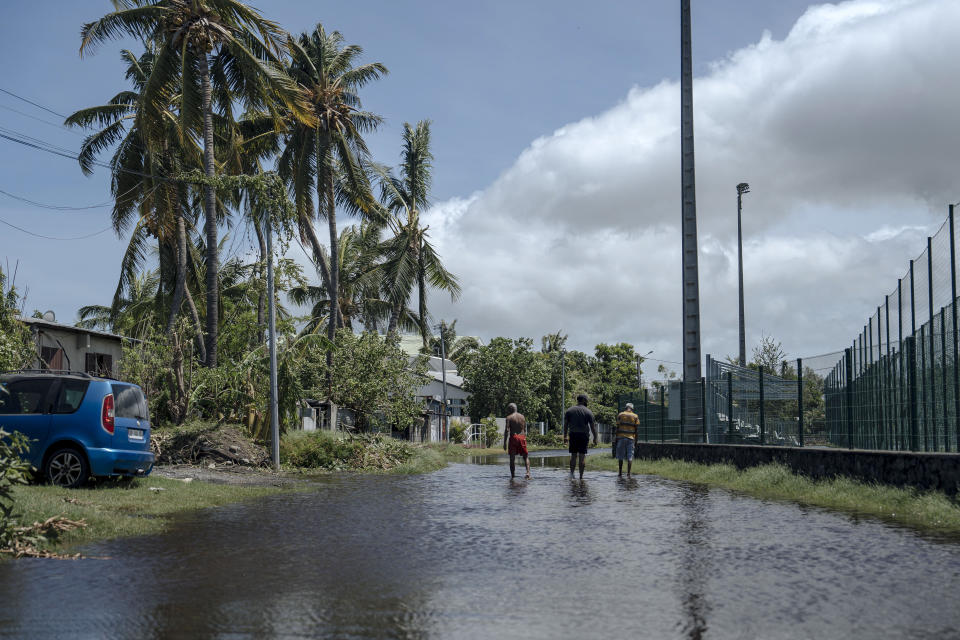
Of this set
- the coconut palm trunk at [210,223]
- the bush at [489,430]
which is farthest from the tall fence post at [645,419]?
the bush at [489,430]

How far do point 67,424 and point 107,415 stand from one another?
52cm

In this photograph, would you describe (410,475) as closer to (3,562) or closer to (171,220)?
(171,220)

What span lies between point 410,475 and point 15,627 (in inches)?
663

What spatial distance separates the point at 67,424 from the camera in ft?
41.6

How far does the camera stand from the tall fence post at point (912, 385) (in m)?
12.8

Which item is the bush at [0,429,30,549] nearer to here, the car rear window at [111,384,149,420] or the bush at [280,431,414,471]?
the car rear window at [111,384,149,420]

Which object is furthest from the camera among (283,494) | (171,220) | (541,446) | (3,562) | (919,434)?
(541,446)

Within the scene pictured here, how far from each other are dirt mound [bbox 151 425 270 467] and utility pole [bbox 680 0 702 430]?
1015 cm

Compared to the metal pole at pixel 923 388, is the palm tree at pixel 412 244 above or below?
above

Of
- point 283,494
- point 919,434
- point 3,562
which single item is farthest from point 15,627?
point 919,434

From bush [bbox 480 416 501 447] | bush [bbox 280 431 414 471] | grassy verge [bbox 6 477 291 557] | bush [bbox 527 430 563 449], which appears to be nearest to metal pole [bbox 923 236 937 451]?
grassy verge [bbox 6 477 291 557]

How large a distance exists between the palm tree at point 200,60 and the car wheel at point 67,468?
11.3 m

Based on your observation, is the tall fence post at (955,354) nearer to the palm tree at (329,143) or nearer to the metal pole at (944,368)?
the metal pole at (944,368)

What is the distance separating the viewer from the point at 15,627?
17.9 feet
